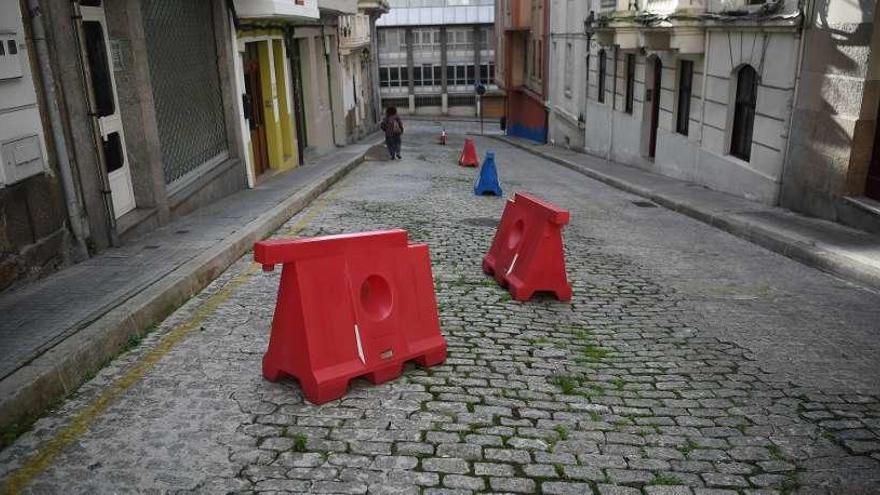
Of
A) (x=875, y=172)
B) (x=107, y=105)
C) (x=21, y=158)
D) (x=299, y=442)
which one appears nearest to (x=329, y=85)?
(x=107, y=105)

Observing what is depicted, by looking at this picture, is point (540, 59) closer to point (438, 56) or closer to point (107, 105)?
point (107, 105)

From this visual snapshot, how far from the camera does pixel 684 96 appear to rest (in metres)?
14.8

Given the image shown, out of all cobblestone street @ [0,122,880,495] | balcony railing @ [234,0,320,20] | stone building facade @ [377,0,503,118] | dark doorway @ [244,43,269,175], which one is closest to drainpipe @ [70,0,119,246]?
cobblestone street @ [0,122,880,495]

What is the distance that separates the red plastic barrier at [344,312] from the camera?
4.16 m

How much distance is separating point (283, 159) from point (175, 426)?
11.8 m

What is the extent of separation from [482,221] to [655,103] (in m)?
8.90

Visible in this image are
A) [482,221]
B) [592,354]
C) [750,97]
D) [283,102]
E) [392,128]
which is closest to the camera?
[592,354]

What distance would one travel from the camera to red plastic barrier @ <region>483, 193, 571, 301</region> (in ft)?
19.9

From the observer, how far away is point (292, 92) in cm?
1594

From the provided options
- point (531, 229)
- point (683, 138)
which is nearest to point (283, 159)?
point (683, 138)

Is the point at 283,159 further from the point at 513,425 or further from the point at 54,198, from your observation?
the point at 513,425

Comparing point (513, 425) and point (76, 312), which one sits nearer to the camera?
point (513, 425)

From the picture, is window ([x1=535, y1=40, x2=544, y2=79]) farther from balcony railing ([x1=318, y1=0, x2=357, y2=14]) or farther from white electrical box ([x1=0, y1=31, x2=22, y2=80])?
white electrical box ([x1=0, y1=31, x2=22, y2=80])

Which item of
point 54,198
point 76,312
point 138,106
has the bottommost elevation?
point 76,312
